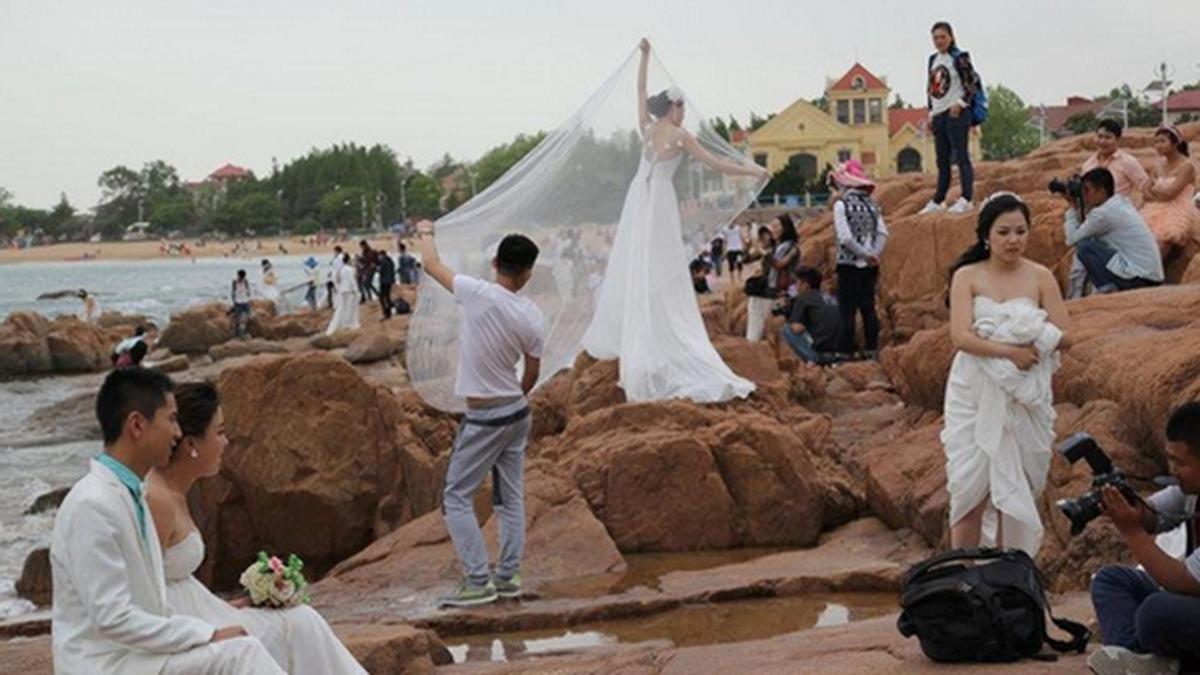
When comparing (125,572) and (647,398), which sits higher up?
(125,572)

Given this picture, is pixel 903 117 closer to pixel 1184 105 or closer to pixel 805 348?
pixel 1184 105

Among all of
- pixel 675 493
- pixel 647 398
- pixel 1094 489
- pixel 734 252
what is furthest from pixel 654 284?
pixel 734 252

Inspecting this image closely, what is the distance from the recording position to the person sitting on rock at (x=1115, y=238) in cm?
1225

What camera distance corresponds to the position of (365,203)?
482 ft

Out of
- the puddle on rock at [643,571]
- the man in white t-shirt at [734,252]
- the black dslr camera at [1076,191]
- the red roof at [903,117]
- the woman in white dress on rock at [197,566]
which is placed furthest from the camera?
the red roof at [903,117]

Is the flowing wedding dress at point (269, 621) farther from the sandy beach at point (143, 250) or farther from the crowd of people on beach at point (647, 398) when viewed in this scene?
the sandy beach at point (143, 250)

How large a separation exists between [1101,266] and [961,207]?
13.0ft

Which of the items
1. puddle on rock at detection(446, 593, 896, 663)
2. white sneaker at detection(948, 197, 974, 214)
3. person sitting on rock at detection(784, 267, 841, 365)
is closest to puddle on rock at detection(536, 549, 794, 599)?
puddle on rock at detection(446, 593, 896, 663)

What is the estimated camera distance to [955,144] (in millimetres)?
15820

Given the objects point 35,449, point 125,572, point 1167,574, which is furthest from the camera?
point 35,449

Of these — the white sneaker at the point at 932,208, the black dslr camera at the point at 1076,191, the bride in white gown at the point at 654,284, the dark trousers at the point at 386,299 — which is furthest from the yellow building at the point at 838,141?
the bride in white gown at the point at 654,284

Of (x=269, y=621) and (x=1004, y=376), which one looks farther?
(x=1004, y=376)

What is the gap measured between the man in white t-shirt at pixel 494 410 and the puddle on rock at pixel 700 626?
0.54 meters

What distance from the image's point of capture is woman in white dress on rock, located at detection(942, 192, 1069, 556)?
7.23m
